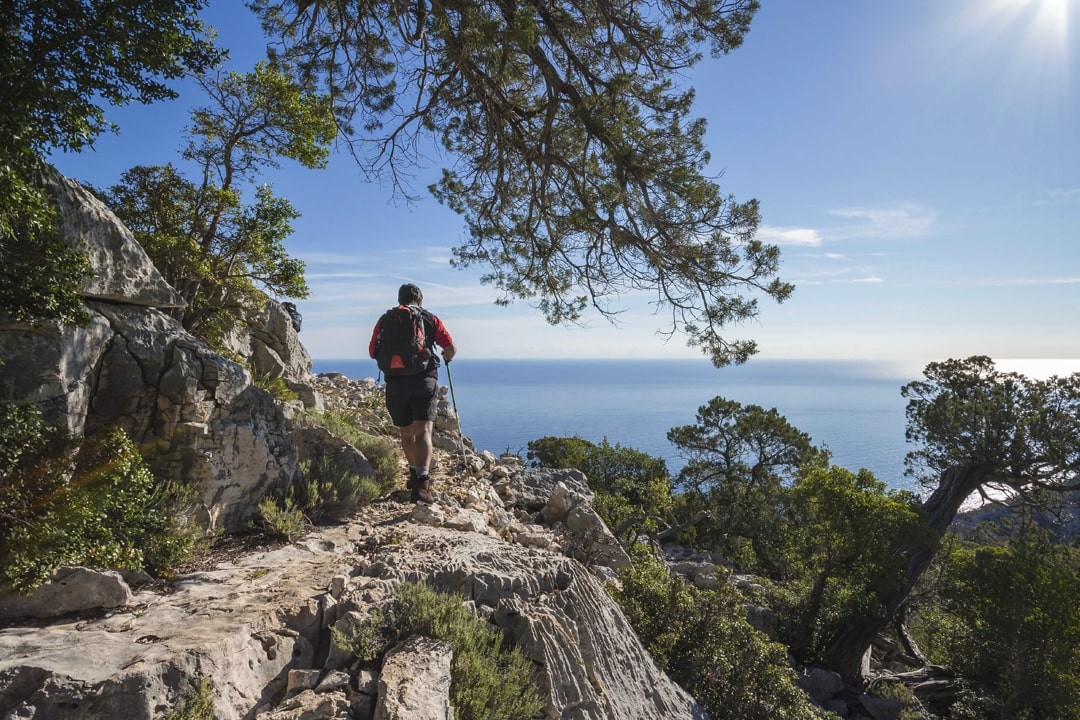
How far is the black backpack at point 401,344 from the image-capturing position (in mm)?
6648

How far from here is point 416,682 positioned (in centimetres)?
324

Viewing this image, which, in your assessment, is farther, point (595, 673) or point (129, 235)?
point (129, 235)

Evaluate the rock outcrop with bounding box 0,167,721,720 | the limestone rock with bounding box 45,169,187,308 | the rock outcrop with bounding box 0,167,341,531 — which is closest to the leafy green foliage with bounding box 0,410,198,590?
the rock outcrop with bounding box 0,167,721,720

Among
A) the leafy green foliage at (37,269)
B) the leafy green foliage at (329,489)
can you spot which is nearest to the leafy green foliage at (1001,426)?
the leafy green foliage at (329,489)

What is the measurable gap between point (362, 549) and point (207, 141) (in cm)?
732

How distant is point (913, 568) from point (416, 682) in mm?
17273

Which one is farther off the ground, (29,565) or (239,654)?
(29,565)

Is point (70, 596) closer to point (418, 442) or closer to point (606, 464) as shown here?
point (418, 442)

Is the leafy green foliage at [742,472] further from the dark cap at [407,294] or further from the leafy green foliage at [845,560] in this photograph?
the dark cap at [407,294]

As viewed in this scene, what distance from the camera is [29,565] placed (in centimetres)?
317

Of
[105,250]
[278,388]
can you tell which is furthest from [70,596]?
[278,388]

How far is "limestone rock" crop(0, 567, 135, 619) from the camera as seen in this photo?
10.8ft

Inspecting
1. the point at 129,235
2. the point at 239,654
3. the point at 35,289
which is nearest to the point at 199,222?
the point at 129,235

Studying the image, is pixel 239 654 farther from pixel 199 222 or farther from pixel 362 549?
pixel 199 222
